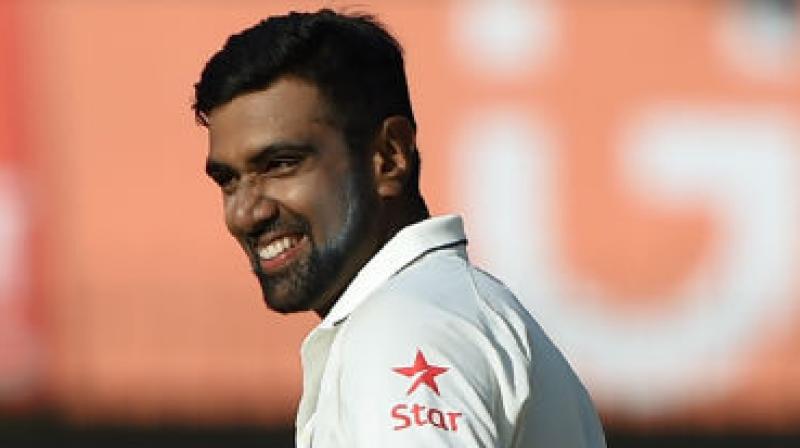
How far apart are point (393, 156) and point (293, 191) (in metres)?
0.21

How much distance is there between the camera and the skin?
386cm

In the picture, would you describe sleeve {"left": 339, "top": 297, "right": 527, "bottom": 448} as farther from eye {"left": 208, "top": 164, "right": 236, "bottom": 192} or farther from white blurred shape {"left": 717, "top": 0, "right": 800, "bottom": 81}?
white blurred shape {"left": 717, "top": 0, "right": 800, "bottom": 81}

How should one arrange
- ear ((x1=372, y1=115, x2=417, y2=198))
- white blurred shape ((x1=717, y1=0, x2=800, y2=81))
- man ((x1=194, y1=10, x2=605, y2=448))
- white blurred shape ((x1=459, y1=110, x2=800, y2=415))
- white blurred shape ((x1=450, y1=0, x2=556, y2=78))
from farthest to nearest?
1. white blurred shape ((x1=717, y1=0, x2=800, y2=81))
2. white blurred shape ((x1=450, y1=0, x2=556, y2=78))
3. white blurred shape ((x1=459, y1=110, x2=800, y2=415))
4. ear ((x1=372, y1=115, x2=417, y2=198))
5. man ((x1=194, y1=10, x2=605, y2=448))

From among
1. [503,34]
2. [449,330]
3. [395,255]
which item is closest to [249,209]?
[395,255]

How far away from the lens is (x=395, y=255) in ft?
12.8

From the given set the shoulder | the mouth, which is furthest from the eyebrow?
the shoulder

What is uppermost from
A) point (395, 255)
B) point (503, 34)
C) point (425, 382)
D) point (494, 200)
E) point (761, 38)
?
point (395, 255)

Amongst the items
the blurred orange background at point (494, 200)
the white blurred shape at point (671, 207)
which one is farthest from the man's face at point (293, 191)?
the white blurred shape at point (671, 207)

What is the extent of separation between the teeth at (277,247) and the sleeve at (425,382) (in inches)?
13.3

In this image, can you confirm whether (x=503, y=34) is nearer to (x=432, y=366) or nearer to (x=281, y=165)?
(x=281, y=165)

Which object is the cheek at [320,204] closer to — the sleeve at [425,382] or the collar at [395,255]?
the collar at [395,255]

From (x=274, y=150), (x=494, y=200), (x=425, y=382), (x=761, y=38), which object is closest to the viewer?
(x=425, y=382)

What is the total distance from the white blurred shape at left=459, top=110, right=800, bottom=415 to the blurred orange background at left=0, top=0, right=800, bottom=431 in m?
0.01

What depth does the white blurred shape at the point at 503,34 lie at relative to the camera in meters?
13.9
